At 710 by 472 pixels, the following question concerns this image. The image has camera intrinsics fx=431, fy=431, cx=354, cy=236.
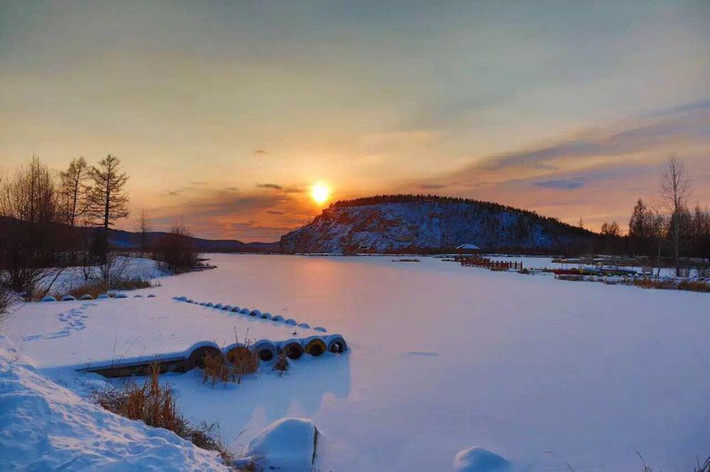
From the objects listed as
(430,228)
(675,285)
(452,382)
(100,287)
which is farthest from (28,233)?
(430,228)

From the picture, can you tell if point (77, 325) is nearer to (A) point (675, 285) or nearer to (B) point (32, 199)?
(B) point (32, 199)

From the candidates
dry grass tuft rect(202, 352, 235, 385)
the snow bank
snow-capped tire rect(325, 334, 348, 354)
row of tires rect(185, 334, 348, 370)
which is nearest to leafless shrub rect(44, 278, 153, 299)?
row of tires rect(185, 334, 348, 370)

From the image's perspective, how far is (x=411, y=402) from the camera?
6027 millimetres

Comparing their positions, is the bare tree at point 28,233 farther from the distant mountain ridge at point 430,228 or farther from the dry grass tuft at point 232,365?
the distant mountain ridge at point 430,228

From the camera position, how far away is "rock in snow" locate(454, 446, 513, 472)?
420 centimetres

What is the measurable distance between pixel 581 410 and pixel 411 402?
7.29 ft

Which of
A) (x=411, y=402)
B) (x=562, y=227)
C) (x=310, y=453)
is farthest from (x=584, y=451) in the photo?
(x=562, y=227)

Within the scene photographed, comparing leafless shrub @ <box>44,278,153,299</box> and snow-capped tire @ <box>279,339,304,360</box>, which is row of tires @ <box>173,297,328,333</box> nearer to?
snow-capped tire @ <box>279,339,304,360</box>

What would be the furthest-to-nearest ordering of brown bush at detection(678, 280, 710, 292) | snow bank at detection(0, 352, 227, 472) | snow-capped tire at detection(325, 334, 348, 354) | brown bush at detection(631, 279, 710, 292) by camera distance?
brown bush at detection(631, 279, 710, 292) → brown bush at detection(678, 280, 710, 292) → snow-capped tire at detection(325, 334, 348, 354) → snow bank at detection(0, 352, 227, 472)

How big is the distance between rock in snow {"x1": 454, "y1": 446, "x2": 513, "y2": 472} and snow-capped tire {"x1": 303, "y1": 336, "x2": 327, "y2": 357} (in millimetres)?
4589

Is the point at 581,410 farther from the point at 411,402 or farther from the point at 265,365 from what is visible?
the point at 265,365

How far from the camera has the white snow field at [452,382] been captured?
4758mm

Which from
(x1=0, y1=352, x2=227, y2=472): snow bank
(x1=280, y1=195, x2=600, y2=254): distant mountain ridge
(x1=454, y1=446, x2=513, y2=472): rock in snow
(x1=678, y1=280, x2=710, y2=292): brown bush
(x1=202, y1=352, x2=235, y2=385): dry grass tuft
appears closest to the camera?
(x1=0, y1=352, x2=227, y2=472): snow bank

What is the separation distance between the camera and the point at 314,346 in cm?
866
